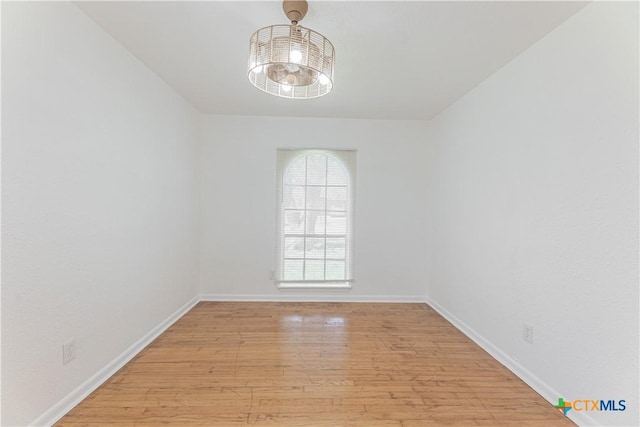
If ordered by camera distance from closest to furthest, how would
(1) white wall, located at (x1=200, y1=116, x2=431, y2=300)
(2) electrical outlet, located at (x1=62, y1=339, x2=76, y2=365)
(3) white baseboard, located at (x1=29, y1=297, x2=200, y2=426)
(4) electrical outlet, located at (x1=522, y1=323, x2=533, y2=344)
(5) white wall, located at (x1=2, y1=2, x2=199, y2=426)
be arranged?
1. (5) white wall, located at (x1=2, y1=2, x2=199, y2=426)
2. (3) white baseboard, located at (x1=29, y1=297, x2=200, y2=426)
3. (2) electrical outlet, located at (x1=62, y1=339, x2=76, y2=365)
4. (4) electrical outlet, located at (x1=522, y1=323, x2=533, y2=344)
5. (1) white wall, located at (x1=200, y1=116, x2=431, y2=300)

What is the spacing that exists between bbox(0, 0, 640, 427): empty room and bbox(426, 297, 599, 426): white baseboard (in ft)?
0.04

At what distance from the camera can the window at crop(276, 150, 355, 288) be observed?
3.96m

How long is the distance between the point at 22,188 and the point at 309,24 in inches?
73.6

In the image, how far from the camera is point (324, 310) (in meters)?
3.61

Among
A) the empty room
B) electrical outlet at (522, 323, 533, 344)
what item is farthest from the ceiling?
electrical outlet at (522, 323, 533, 344)

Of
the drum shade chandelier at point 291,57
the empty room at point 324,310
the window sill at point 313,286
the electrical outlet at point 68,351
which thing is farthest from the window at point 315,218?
the electrical outlet at point 68,351

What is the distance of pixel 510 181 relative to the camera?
93.0 inches

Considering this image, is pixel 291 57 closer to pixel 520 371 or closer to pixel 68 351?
pixel 68 351

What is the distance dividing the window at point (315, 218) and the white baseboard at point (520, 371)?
1.51 meters

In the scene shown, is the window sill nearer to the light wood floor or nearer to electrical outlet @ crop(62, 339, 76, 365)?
the light wood floor

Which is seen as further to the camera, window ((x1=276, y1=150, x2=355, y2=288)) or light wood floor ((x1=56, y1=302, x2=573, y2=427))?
window ((x1=276, y1=150, x2=355, y2=288))

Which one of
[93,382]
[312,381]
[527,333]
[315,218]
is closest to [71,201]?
[93,382]

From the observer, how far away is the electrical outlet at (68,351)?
1756mm

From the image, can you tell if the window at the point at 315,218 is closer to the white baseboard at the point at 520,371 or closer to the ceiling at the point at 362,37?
the ceiling at the point at 362,37
